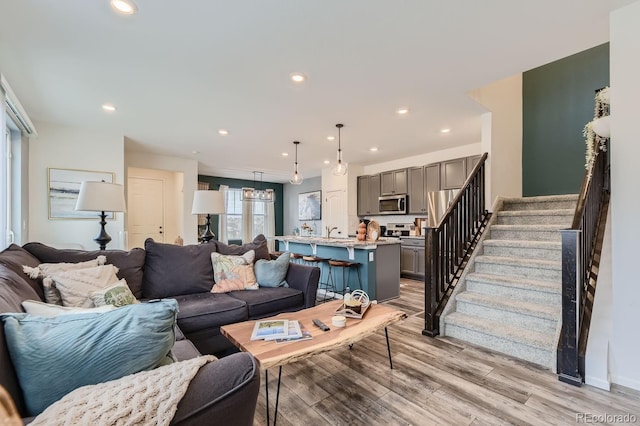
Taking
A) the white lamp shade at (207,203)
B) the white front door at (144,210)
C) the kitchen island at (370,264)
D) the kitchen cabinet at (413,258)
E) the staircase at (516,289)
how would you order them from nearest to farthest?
the staircase at (516,289) → the white lamp shade at (207,203) → the kitchen island at (370,264) → the kitchen cabinet at (413,258) → the white front door at (144,210)

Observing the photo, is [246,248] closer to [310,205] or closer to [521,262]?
[521,262]

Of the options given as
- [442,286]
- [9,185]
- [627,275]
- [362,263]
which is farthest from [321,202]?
[627,275]

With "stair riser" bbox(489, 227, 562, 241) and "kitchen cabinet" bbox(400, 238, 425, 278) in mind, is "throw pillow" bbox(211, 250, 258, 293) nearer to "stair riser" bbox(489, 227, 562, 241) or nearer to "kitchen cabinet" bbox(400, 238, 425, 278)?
"stair riser" bbox(489, 227, 562, 241)

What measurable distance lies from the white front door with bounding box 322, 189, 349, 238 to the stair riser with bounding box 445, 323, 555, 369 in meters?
4.45

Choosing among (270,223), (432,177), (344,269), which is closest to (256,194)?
(270,223)

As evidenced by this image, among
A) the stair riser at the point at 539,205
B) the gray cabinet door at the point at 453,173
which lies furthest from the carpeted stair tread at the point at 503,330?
the gray cabinet door at the point at 453,173

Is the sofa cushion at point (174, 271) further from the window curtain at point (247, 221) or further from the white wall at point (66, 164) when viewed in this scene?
the window curtain at point (247, 221)

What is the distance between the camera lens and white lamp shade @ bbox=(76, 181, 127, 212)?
2854 millimetres

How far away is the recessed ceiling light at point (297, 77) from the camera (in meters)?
2.80

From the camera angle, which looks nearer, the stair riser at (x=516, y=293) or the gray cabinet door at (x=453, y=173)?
the stair riser at (x=516, y=293)

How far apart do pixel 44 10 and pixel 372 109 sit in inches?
118

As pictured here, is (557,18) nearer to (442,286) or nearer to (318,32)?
(318,32)

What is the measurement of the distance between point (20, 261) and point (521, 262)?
4.15m

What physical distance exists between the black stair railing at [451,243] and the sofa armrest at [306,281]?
114 cm
